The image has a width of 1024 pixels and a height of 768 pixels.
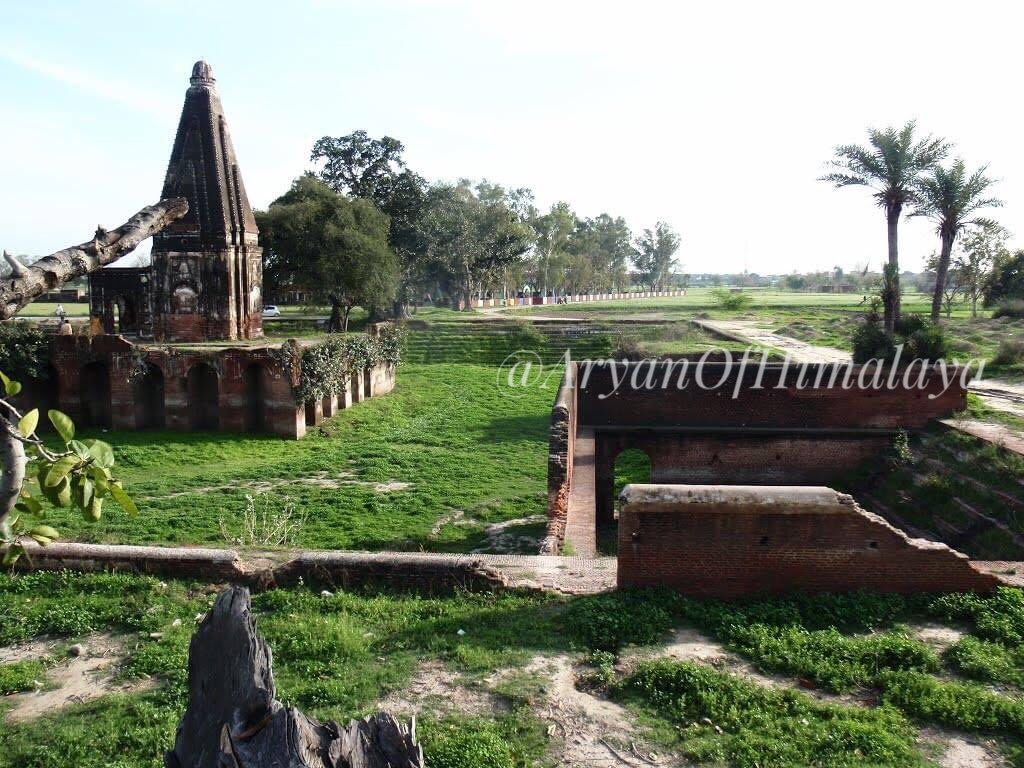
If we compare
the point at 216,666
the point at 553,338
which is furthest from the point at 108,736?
the point at 553,338

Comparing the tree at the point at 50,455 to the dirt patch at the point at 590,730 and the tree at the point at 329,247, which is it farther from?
the tree at the point at 329,247

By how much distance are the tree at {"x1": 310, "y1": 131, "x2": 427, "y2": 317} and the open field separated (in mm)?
34900

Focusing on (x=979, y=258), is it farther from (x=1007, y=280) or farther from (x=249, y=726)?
(x=249, y=726)

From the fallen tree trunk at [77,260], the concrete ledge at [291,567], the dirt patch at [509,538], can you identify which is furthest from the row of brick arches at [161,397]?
the fallen tree trunk at [77,260]

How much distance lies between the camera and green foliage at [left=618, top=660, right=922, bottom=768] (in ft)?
15.1

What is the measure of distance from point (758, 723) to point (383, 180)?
38.8 metres

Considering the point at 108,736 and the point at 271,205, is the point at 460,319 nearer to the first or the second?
the point at 271,205

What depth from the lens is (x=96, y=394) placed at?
20578 mm

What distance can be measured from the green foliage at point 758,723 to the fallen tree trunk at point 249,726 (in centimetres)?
247

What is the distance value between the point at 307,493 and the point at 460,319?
92.7 ft

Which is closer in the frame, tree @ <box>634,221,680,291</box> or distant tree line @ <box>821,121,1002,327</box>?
distant tree line @ <box>821,121,1002,327</box>

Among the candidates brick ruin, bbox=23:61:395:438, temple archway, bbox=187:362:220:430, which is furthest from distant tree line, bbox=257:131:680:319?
temple archway, bbox=187:362:220:430

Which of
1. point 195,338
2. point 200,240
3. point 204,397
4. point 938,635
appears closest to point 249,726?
point 938,635

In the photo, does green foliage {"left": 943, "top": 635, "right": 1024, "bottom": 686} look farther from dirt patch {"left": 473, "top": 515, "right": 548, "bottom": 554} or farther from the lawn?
the lawn
